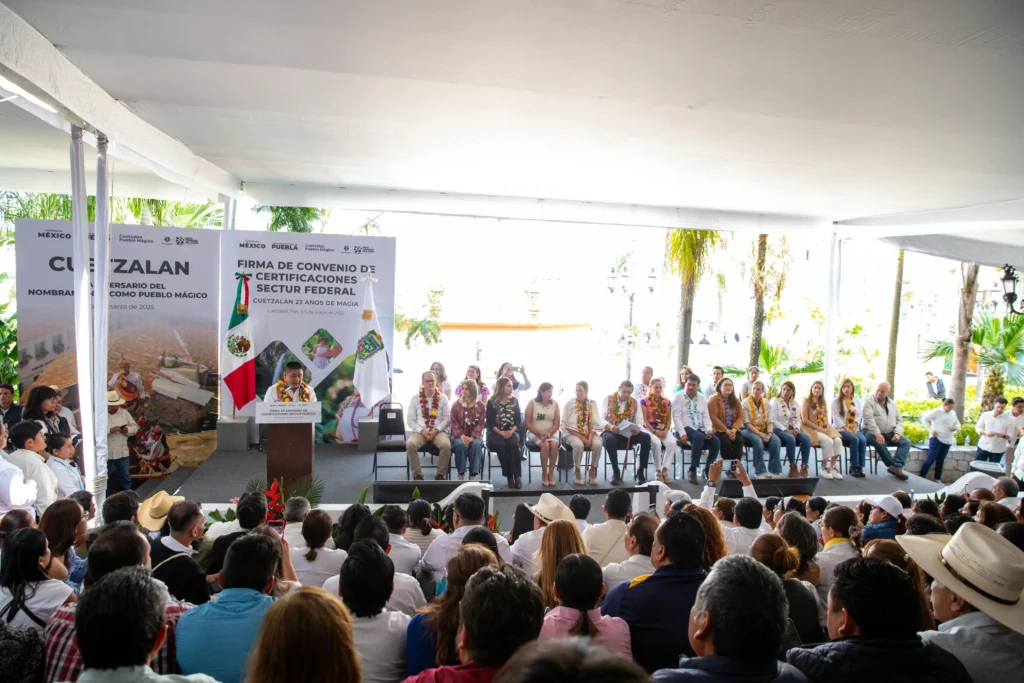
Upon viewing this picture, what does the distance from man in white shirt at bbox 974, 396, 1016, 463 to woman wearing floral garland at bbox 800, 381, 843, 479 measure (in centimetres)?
187

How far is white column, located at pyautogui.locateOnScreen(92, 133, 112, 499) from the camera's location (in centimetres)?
546

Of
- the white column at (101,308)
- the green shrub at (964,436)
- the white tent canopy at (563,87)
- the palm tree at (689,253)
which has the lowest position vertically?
the green shrub at (964,436)

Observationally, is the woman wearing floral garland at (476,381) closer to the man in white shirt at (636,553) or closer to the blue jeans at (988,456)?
the man in white shirt at (636,553)

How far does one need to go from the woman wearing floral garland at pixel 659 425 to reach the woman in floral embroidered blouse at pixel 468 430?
1.92m

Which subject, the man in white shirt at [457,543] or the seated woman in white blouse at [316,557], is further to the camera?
the man in white shirt at [457,543]

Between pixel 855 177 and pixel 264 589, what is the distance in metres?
7.31

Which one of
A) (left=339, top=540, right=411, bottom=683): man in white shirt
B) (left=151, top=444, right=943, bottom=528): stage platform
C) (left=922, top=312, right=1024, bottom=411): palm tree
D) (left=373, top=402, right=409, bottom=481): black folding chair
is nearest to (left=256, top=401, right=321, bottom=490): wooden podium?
(left=151, top=444, right=943, bottom=528): stage platform

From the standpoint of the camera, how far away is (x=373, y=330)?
8344mm

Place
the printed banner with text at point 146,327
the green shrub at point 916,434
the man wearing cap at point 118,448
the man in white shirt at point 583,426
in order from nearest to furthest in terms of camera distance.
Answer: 1. the man wearing cap at point 118,448
2. the printed banner with text at point 146,327
3. the man in white shirt at point 583,426
4. the green shrub at point 916,434

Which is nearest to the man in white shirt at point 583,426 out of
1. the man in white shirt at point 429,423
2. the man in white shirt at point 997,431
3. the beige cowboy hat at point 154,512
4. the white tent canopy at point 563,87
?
the man in white shirt at point 429,423

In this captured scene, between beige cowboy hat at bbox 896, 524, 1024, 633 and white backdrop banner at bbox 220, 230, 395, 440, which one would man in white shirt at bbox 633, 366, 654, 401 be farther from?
beige cowboy hat at bbox 896, 524, 1024, 633

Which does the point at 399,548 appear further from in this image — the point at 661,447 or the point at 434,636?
the point at 661,447

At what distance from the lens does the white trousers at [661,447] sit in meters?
8.09

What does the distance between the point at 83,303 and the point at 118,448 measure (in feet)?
7.30
